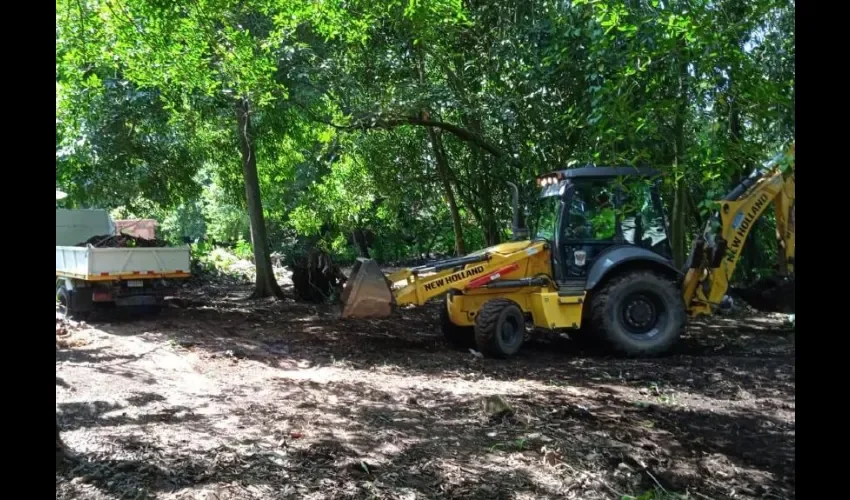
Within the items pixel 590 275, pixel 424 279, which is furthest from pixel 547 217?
pixel 424 279

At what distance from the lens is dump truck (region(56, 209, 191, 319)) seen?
468 inches

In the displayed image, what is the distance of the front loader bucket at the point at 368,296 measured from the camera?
8984mm

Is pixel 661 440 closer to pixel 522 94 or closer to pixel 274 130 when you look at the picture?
pixel 522 94

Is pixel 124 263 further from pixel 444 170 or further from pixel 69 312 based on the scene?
pixel 444 170

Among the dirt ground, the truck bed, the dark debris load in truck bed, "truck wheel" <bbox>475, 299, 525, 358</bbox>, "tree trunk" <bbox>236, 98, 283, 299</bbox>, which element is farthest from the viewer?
"tree trunk" <bbox>236, 98, 283, 299</bbox>

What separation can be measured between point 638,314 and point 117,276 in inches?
343

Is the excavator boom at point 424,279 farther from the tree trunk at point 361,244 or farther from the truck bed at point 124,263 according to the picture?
the tree trunk at point 361,244

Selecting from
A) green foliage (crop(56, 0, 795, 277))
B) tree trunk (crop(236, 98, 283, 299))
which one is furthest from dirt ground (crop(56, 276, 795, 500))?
tree trunk (crop(236, 98, 283, 299))

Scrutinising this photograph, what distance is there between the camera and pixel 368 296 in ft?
29.5

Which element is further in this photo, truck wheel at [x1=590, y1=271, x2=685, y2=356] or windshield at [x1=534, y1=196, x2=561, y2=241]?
windshield at [x1=534, y1=196, x2=561, y2=241]

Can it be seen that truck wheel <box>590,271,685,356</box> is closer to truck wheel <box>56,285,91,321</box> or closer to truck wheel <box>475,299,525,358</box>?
truck wheel <box>475,299,525,358</box>

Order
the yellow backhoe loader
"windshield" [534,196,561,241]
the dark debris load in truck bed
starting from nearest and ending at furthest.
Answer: the yellow backhoe loader
"windshield" [534,196,561,241]
the dark debris load in truck bed

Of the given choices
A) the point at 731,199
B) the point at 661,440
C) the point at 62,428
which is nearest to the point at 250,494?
the point at 62,428
